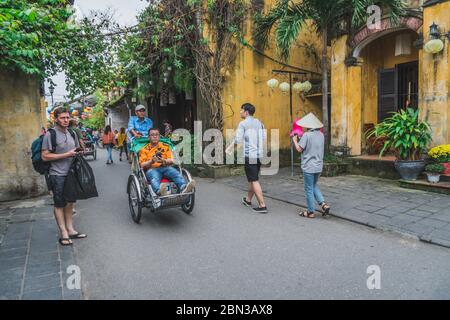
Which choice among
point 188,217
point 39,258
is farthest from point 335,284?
point 39,258

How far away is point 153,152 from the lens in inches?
234

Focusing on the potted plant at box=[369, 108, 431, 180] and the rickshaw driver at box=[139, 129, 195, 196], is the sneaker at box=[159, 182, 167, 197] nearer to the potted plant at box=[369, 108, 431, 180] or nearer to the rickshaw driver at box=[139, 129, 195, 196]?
the rickshaw driver at box=[139, 129, 195, 196]

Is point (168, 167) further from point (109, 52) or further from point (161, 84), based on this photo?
point (161, 84)

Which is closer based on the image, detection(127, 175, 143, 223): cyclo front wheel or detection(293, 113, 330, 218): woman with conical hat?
detection(127, 175, 143, 223): cyclo front wheel

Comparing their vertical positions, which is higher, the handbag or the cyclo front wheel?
the handbag

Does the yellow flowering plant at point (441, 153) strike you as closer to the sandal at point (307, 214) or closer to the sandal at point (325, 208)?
the sandal at point (325, 208)

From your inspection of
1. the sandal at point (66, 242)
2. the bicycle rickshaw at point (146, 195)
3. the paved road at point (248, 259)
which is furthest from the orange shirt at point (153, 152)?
the sandal at point (66, 242)

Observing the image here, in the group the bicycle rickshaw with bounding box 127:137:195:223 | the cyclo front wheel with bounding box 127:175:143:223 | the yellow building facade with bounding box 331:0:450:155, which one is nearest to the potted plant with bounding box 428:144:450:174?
the yellow building facade with bounding box 331:0:450:155

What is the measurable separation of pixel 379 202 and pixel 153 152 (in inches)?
173

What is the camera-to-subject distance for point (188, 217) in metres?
5.88

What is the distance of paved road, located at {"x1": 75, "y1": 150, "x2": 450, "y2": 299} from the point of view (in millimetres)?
3287

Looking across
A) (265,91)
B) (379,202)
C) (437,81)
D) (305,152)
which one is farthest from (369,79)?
(305,152)

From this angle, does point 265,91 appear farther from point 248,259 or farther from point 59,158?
point 248,259

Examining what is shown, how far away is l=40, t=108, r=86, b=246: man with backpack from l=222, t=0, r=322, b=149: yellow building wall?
636 cm
